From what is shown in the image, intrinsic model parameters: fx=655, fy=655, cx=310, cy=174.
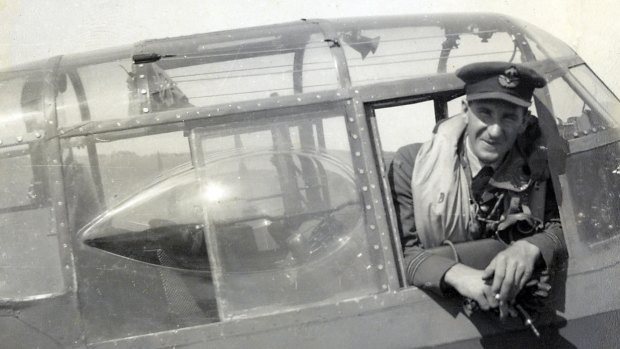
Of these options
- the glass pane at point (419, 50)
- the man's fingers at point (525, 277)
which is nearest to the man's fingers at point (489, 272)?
the man's fingers at point (525, 277)

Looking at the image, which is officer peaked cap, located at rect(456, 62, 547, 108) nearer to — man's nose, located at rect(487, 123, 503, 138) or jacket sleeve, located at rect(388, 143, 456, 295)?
man's nose, located at rect(487, 123, 503, 138)

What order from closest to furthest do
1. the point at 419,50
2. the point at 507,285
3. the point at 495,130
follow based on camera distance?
the point at 507,285 → the point at 495,130 → the point at 419,50

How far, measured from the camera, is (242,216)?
2.73m

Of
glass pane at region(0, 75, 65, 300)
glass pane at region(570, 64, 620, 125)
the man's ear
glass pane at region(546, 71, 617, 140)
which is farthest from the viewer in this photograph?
glass pane at region(570, 64, 620, 125)

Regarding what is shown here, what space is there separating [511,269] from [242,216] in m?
1.09

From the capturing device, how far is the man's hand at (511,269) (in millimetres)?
2479

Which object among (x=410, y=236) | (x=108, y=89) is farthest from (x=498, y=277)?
(x=108, y=89)

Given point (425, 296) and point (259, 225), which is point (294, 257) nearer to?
point (259, 225)

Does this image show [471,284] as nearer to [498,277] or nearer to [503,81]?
[498,277]

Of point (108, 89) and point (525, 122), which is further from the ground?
point (108, 89)

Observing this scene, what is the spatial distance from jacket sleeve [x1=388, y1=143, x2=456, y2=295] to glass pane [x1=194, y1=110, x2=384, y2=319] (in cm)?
14

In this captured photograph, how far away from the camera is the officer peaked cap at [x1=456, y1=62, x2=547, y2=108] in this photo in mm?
2734

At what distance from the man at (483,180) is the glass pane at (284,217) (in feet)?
0.76

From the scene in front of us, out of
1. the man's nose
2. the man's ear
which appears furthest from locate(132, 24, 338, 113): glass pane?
the man's ear
